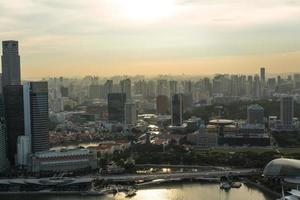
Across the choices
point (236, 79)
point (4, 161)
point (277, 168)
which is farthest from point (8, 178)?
point (236, 79)

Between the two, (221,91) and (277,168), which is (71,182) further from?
(221,91)

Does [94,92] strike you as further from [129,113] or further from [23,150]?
[23,150]

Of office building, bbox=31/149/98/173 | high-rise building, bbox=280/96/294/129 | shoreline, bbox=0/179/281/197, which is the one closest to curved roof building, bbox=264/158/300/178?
shoreline, bbox=0/179/281/197

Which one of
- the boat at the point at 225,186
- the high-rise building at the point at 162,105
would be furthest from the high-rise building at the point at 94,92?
the boat at the point at 225,186

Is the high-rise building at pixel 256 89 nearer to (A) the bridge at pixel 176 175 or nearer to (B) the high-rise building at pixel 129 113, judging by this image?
(B) the high-rise building at pixel 129 113

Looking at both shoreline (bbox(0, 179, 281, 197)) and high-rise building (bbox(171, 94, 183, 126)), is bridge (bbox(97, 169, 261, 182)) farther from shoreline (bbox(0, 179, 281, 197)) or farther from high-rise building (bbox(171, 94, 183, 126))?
high-rise building (bbox(171, 94, 183, 126))

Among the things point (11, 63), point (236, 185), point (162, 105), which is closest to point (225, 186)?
point (236, 185)

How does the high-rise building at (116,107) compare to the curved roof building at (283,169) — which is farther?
the high-rise building at (116,107)
